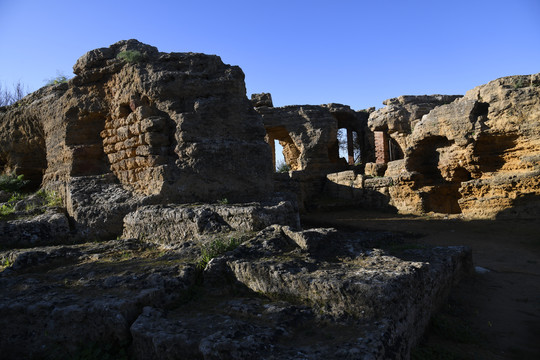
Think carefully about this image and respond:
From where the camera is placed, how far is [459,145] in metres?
11.8

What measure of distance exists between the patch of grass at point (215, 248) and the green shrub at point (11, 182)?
5.50 metres

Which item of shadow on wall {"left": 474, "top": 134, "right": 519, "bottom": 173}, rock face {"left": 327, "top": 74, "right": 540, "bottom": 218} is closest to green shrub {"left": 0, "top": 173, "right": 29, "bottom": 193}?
rock face {"left": 327, "top": 74, "right": 540, "bottom": 218}

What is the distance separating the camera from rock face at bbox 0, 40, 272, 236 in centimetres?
504

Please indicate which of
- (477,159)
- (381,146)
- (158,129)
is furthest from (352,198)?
(158,129)

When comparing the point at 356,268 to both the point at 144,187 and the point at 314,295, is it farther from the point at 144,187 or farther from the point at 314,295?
the point at 144,187

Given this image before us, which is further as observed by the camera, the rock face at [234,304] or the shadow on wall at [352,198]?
the shadow on wall at [352,198]

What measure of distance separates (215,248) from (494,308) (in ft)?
9.46

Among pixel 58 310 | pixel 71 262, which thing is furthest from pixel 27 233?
pixel 58 310

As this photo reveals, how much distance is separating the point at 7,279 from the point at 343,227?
9.27 meters

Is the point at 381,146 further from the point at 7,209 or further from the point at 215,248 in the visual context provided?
the point at 215,248

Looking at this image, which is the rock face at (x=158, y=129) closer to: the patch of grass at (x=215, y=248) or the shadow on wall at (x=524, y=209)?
the patch of grass at (x=215, y=248)

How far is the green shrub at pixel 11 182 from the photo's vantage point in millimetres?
6945

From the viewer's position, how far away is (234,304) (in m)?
2.63

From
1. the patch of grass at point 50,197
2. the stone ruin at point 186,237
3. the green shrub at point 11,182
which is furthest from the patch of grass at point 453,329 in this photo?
the green shrub at point 11,182
